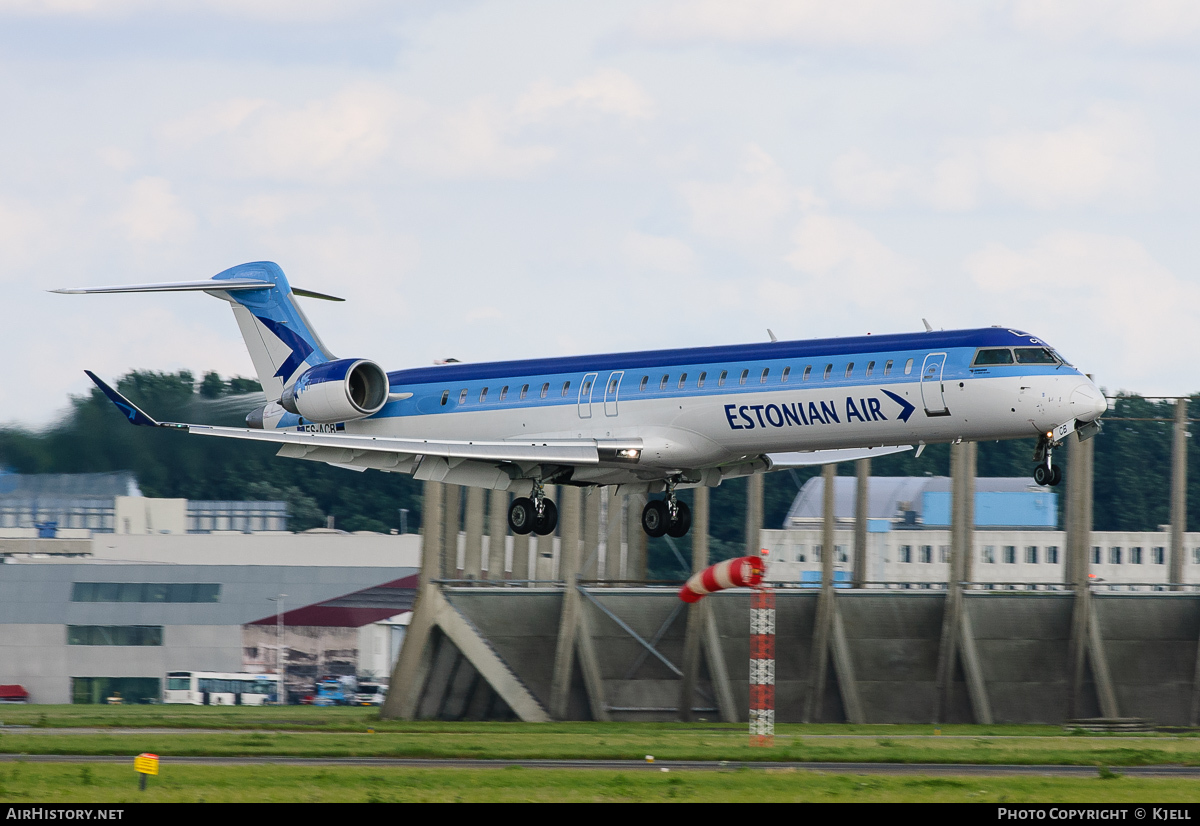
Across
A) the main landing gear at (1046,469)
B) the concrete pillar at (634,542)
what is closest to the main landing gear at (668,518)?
the main landing gear at (1046,469)

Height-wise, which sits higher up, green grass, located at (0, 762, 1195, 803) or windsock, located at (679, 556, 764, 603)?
windsock, located at (679, 556, 764, 603)

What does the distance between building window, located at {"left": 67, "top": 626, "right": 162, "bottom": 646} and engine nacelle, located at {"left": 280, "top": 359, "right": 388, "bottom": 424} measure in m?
44.6

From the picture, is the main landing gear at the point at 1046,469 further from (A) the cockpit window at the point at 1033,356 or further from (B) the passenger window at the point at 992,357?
(B) the passenger window at the point at 992,357

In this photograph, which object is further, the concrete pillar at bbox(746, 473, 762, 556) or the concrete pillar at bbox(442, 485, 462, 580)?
the concrete pillar at bbox(442, 485, 462, 580)

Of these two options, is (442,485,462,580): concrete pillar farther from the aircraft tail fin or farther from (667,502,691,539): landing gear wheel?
(667,502,691,539): landing gear wheel

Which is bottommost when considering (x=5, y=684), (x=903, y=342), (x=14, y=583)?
(x=5, y=684)

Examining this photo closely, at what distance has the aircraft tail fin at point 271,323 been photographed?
126 ft

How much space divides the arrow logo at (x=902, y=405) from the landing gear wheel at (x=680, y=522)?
659cm

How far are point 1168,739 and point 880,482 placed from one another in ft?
145

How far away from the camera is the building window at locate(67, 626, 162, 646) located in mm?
75188

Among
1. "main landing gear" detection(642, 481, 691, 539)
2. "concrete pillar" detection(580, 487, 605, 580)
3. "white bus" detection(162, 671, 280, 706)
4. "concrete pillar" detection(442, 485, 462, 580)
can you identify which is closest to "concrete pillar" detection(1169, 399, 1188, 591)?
"concrete pillar" detection(580, 487, 605, 580)
